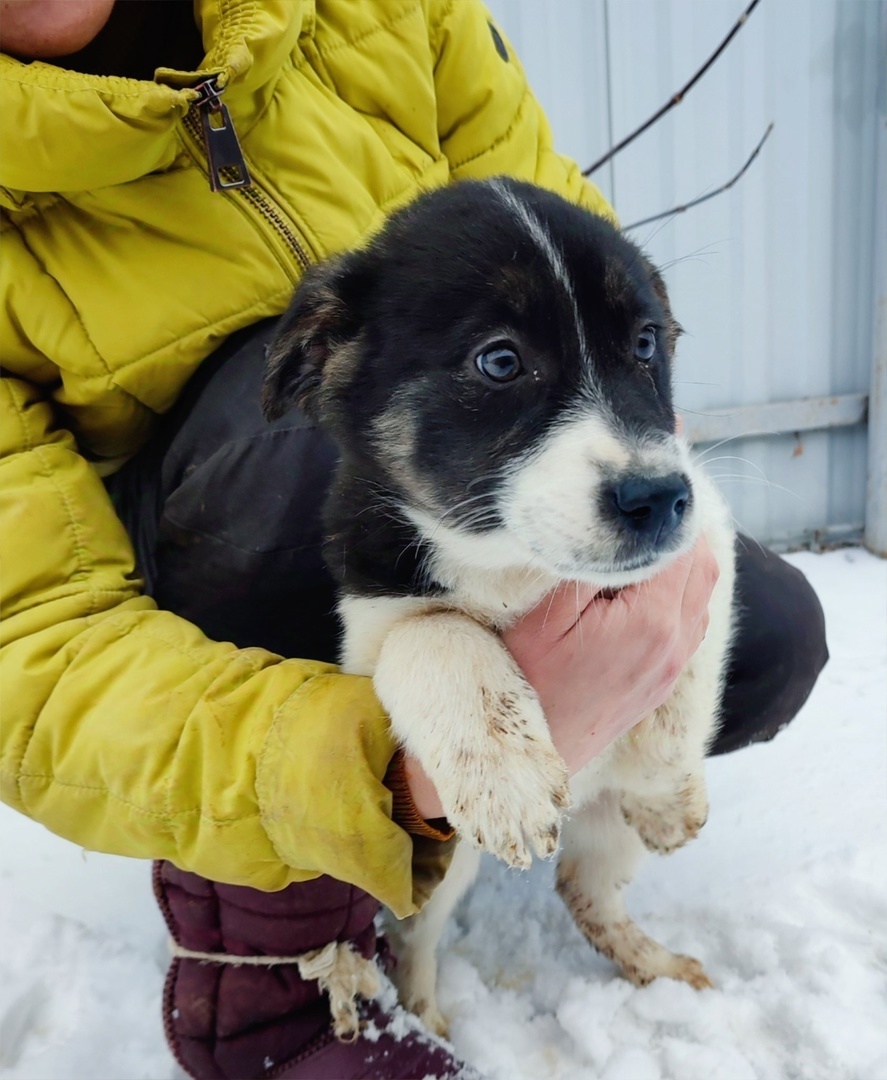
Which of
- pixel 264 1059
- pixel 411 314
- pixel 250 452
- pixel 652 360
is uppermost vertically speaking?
pixel 411 314

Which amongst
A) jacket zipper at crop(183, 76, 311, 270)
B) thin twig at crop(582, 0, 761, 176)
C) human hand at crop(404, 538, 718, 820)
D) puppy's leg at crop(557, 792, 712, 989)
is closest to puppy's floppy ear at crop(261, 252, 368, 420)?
jacket zipper at crop(183, 76, 311, 270)

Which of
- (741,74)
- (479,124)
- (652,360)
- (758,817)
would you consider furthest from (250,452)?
(741,74)

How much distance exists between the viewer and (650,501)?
1290 mm

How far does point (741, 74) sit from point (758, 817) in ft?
11.0

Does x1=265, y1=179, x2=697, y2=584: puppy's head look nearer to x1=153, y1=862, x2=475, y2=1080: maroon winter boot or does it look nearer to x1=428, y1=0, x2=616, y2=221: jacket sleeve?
x1=428, y1=0, x2=616, y2=221: jacket sleeve

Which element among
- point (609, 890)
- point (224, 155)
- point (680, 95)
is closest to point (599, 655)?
point (609, 890)

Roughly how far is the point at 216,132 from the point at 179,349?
48 centimetres

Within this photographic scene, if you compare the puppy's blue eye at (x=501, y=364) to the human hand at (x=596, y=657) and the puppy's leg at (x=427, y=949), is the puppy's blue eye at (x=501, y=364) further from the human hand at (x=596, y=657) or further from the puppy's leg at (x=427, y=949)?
the puppy's leg at (x=427, y=949)

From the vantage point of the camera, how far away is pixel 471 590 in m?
1.69

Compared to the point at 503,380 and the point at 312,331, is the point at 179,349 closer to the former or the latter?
the point at 312,331

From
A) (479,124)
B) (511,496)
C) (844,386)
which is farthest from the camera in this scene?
(844,386)

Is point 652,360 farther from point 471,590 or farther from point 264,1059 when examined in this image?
point 264,1059

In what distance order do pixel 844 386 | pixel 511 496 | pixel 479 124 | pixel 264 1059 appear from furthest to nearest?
pixel 844 386
pixel 479 124
pixel 264 1059
pixel 511 496

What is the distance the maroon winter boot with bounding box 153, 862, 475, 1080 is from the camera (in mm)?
1786
